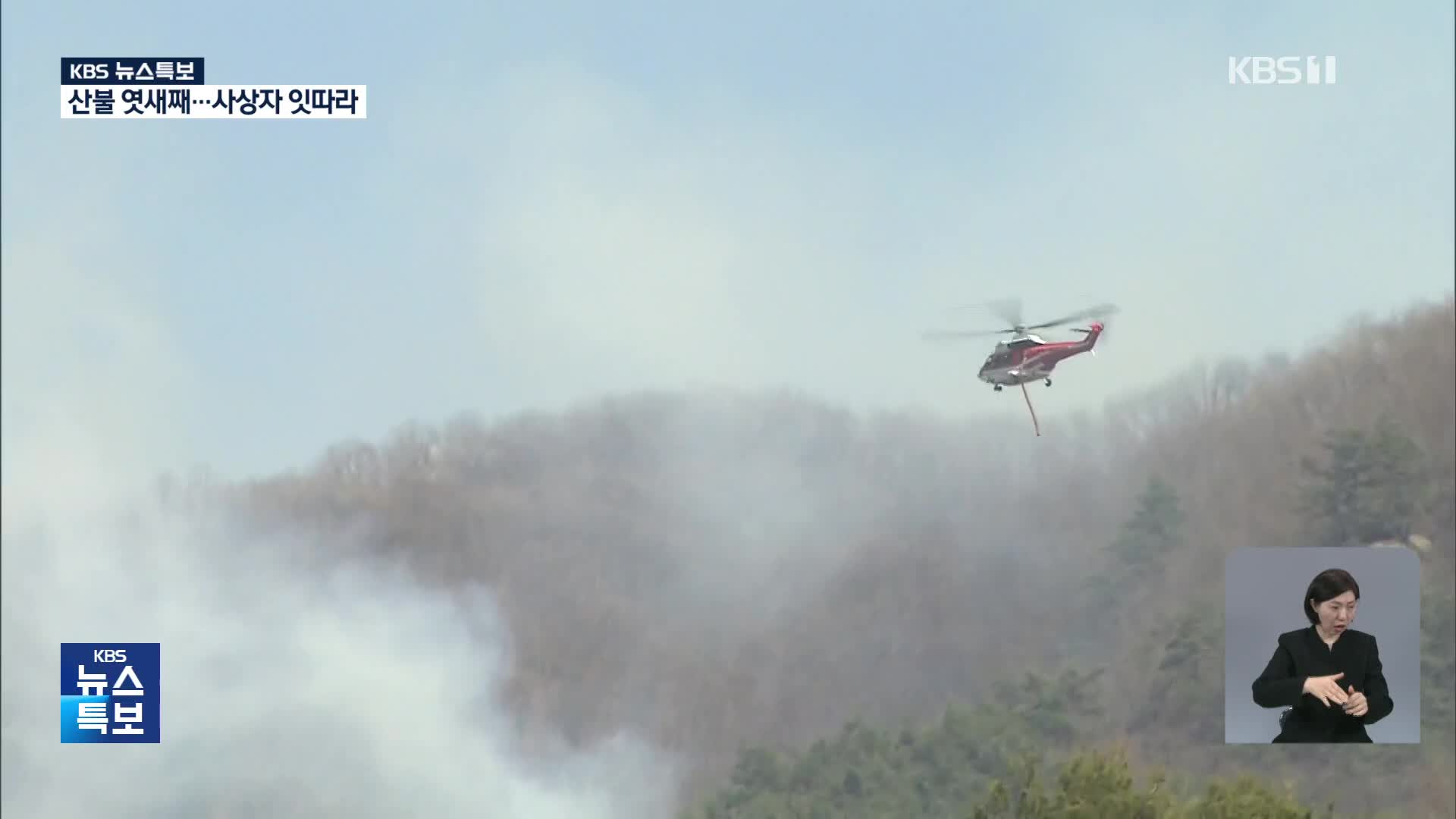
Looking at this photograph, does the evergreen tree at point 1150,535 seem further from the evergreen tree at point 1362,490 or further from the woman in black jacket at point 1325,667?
the woman in black jacket at point 1325,667

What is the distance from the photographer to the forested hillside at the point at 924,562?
103ft

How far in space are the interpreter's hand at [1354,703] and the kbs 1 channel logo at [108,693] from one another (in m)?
13.0

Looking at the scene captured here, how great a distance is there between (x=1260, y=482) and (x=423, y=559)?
49.7ft

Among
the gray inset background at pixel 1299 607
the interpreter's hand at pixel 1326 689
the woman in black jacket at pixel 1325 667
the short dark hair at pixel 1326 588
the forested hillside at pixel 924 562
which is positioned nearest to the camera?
the woman in black jacket at pixel 1325 667

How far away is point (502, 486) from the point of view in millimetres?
33719

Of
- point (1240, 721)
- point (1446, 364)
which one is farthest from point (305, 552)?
point (1446, 364)

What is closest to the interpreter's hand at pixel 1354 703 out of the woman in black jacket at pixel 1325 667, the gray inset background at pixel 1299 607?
the woman in black jacket at pixel 1325 667

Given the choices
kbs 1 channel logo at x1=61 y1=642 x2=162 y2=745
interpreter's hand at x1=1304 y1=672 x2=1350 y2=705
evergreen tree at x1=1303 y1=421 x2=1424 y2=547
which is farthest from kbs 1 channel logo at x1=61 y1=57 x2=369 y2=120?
evergreen tree at x1=1303 y1=421 x2=1424 y2=547

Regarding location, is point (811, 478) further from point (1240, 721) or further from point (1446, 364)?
point (1446, 364)

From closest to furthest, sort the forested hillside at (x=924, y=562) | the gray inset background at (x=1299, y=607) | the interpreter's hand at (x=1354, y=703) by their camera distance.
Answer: the interpreter's hand at (x=1354, y=703) < the gray inset background at (x=1299, y=607) < the forested hillside at (x=924, y=562)

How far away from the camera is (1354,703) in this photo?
18984 mm

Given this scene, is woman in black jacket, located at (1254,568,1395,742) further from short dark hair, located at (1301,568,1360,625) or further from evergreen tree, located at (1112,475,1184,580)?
evergreen tree, located at (1112,475,1184,580)

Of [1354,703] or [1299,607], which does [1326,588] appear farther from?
[1299,607]

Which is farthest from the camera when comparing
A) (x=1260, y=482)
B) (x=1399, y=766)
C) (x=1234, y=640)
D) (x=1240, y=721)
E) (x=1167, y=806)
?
(x=1260, y=482)
